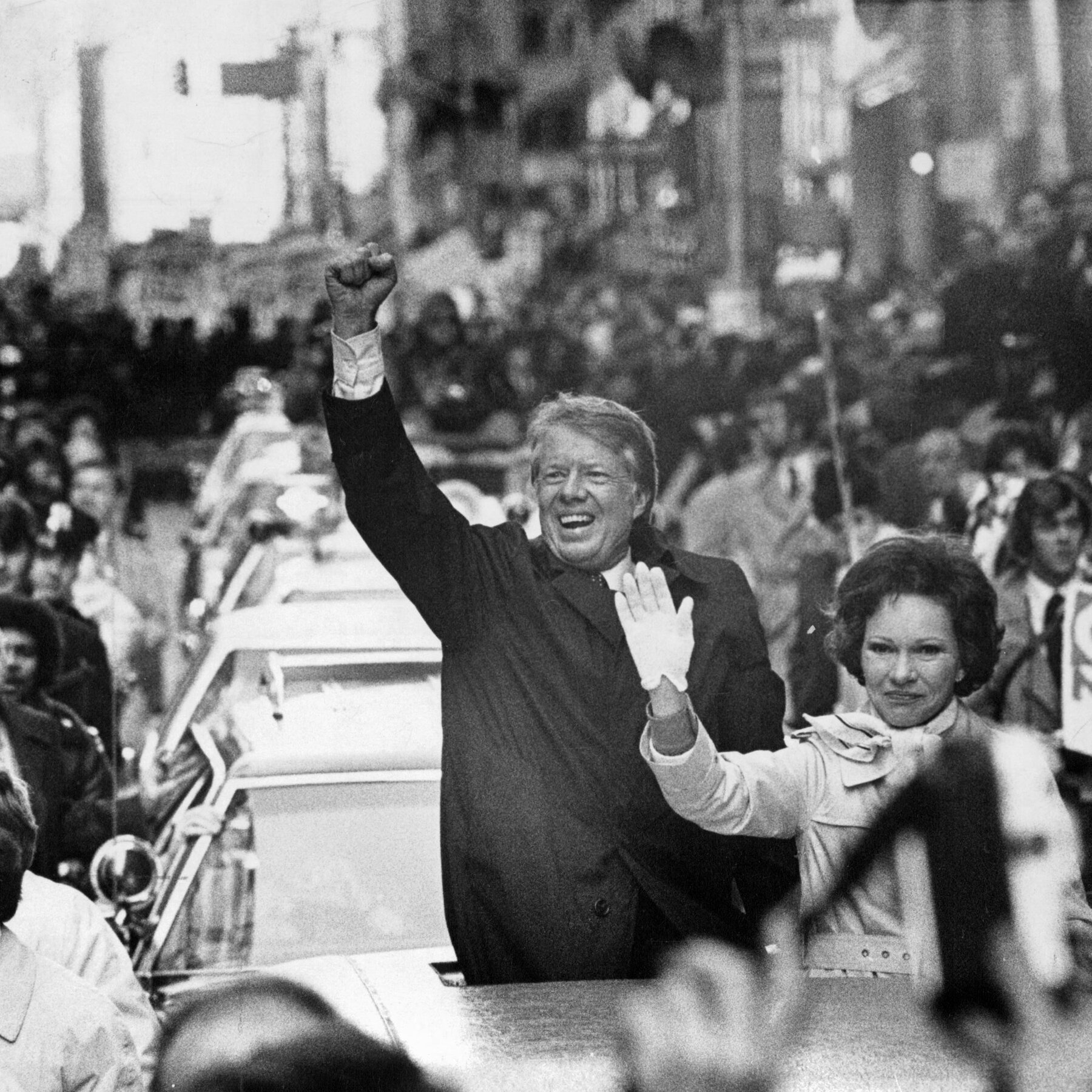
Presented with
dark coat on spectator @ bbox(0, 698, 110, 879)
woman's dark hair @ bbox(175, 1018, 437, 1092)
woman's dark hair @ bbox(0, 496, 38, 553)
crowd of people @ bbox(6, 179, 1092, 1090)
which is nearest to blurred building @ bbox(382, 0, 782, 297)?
crowd of people @ bbox(6, 179, 1092, 1090)

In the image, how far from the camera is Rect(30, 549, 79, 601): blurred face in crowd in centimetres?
544

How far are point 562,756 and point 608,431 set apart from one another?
53 cm

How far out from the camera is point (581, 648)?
13.5ft

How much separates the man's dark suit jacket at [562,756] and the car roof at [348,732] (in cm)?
30

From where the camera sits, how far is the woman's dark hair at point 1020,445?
6258mm

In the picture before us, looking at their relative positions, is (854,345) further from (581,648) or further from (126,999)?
(126,999)

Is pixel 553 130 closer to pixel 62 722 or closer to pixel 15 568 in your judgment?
pixel 15 568

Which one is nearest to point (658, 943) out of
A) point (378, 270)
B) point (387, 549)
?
point (387, 549)

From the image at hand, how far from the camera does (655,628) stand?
3.61 m

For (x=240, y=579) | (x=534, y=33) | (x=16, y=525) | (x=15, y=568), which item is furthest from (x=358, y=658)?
(x=534, y=33)

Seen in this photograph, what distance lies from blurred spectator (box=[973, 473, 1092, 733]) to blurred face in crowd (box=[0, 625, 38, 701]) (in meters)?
1.85

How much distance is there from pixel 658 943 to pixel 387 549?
765 millimetres

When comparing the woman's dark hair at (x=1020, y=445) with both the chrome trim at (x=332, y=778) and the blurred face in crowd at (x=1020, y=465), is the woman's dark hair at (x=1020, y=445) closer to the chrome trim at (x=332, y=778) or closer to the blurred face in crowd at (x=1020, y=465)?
the blurred face in crowd at (x=1020, y=465)

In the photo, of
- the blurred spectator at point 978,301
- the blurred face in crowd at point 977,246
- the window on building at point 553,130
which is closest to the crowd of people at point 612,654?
the window on building at point 553,130
